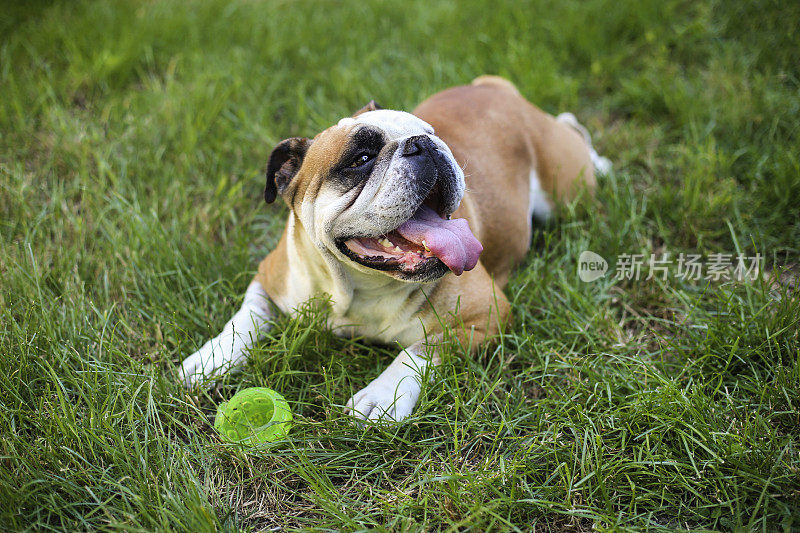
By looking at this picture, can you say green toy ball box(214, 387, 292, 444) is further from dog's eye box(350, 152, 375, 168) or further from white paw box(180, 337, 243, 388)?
dog's eye box(350, 152, 375, 168)

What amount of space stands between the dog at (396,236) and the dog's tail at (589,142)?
96 centimetres

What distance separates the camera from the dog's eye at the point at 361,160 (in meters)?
2.72

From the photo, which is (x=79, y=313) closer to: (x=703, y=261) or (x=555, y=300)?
(x=555, y=300)

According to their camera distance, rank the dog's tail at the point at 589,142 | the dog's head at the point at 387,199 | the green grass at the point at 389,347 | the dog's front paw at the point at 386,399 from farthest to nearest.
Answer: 1. the dog's tail at the point at 589,142
2. the dog's front paw at the point at 386,399
3. the dog's head at the point at 387,199
4. the green grass at the point at 389,347

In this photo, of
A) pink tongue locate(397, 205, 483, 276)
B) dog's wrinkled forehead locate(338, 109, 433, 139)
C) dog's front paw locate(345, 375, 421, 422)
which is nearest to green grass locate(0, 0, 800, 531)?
dog's front paw locate(345, 375, 421, 422)

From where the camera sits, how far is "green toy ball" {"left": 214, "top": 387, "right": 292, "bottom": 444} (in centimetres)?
264

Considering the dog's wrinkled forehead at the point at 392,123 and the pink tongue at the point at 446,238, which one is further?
the dog's wrinkled forehead at the point at 392,123

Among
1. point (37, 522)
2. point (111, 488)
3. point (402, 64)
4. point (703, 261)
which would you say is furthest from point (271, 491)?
point (402, 64)

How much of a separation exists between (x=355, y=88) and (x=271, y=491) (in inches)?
139

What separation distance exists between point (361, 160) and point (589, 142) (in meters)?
2.78

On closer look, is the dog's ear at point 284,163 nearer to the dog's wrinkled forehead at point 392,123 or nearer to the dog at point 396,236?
the dog at point 396,236

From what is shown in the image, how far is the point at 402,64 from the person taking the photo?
5.60m

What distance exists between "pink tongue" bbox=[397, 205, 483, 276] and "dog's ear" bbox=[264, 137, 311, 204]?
2.18 feet

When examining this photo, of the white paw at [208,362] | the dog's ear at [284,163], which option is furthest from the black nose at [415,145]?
the white paw at [208,362]
